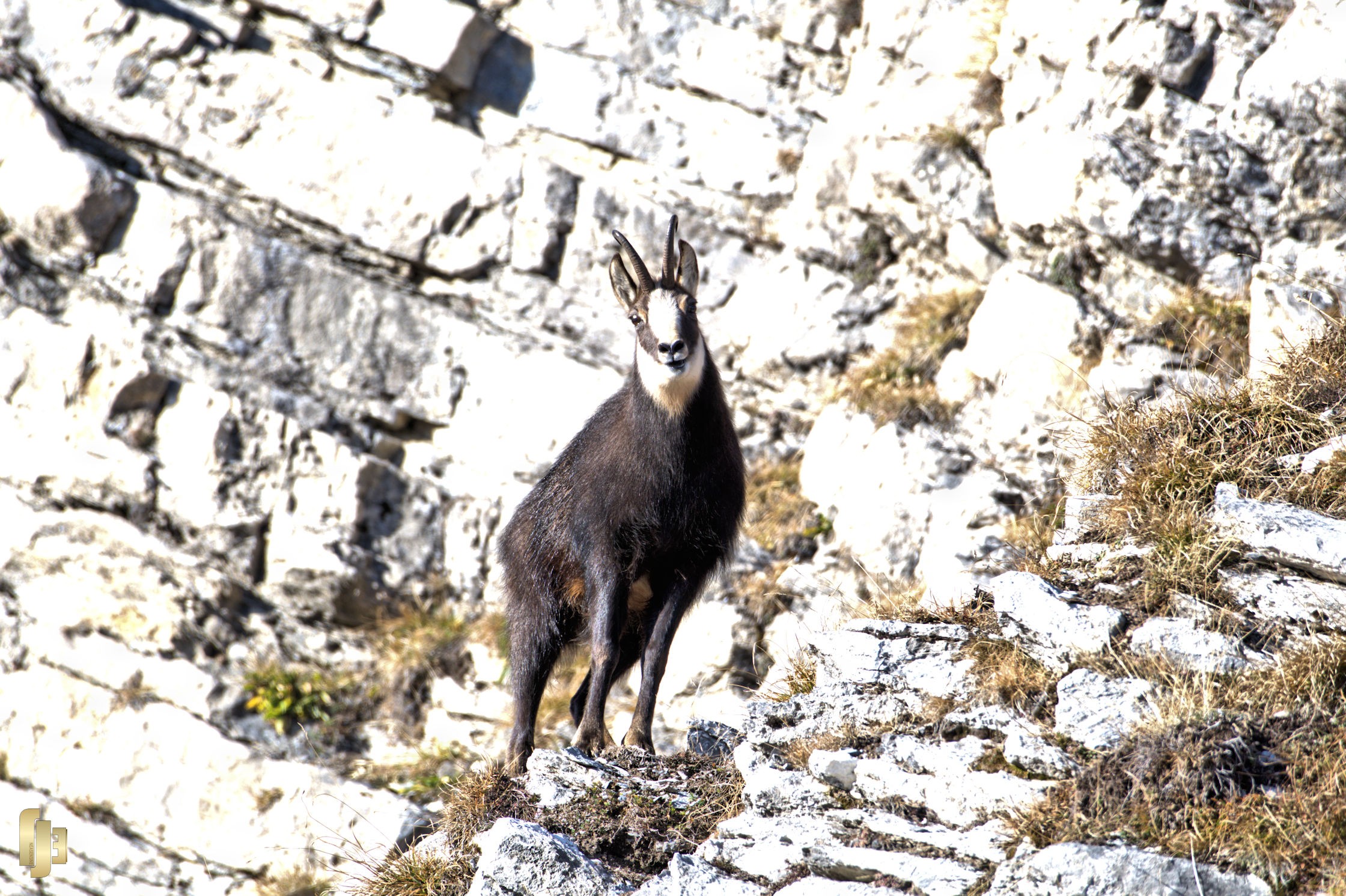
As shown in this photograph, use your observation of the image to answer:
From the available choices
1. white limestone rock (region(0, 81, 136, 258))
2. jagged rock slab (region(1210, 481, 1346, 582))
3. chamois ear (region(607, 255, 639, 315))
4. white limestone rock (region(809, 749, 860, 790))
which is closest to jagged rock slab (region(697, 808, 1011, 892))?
white limestone rock (region(809, 749, 860, 790))

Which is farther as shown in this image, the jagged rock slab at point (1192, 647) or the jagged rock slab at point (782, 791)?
the jagged rock slab at point (782, 791)

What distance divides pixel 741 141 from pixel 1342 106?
513cm

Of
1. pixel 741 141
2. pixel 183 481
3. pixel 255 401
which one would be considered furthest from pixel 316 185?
pixel 741 141

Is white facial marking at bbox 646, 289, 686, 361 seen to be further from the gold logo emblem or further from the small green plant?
the gold logo emblem

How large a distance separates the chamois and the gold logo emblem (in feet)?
16.0

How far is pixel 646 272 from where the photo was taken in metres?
6.80

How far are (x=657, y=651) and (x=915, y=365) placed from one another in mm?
4230

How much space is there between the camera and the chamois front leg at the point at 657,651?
20.9 ft

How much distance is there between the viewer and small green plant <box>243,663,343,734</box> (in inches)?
382

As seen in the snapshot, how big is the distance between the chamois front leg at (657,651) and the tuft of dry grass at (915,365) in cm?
323

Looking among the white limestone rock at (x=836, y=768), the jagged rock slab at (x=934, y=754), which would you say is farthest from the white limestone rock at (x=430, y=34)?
the jagged rock slab at (x=934, y=754)

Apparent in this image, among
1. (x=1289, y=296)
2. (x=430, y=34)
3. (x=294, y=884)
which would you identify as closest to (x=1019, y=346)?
(x=1289, y=296)

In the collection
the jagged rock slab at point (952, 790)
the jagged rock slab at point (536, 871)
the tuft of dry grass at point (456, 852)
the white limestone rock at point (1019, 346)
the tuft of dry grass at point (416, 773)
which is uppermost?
the white limestone rock at point (1019, 346)

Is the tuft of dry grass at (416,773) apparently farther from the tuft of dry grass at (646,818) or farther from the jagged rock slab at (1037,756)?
the jagged rock slab at (1037,756)
